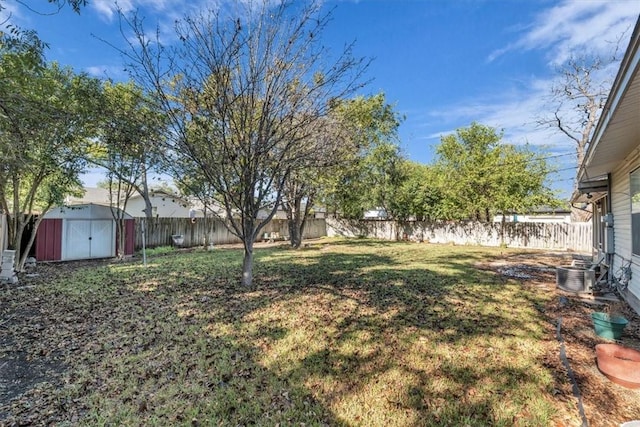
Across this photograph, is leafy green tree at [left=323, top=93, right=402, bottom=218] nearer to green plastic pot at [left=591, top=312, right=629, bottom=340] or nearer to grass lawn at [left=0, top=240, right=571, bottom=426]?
grass lawn at [left=0, top=240, right=571, bottom=426]

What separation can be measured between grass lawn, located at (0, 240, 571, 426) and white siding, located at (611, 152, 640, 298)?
138 centimetres

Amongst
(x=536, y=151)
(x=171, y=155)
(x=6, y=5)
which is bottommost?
(x=171, y=155)

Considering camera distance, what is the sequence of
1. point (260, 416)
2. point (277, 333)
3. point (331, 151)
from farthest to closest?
1. point (331, 151)
2. point (277, 333)
3. point (260, 416)

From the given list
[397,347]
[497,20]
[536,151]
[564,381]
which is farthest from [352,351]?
[536,151]

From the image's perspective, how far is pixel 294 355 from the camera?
3307 millimetres

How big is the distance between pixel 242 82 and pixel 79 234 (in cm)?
900

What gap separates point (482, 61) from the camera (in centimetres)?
1112

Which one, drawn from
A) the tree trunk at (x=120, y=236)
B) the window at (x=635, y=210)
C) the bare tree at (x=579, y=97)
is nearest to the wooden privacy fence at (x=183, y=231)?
the tree trunk at (x=120, y=236)

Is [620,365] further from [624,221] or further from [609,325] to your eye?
[624,221]

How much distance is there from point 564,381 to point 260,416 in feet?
8.89

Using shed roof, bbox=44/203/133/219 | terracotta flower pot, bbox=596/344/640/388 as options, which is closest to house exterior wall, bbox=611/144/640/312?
terracotta flower pot, bbox=596/344/640/388

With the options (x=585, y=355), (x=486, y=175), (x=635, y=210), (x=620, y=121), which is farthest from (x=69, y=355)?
(x=486, y=175)

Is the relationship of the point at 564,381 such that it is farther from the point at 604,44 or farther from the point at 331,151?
the point at 604,44

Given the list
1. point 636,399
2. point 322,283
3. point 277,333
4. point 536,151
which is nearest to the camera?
point 636,399
